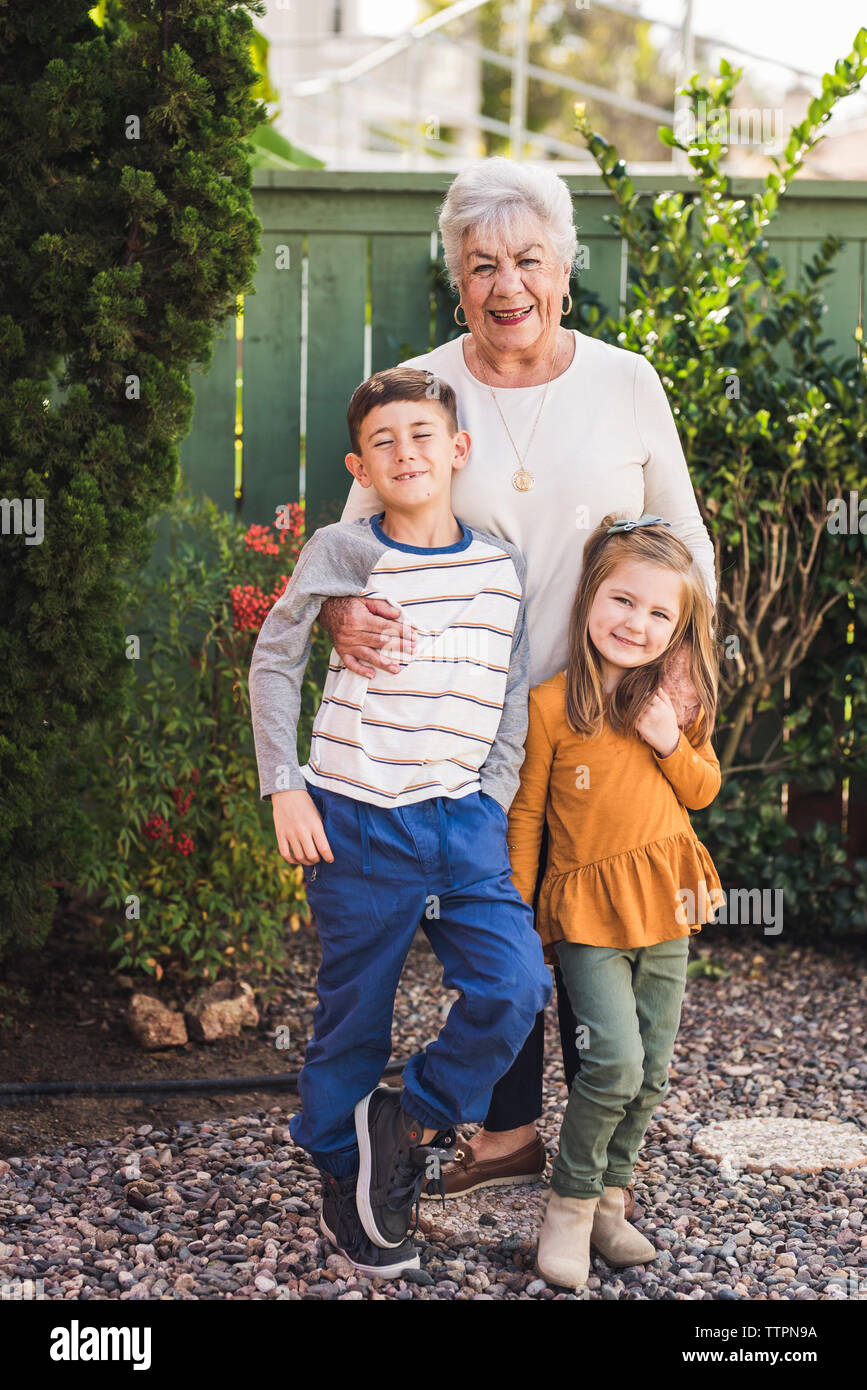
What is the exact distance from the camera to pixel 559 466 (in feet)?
7.04

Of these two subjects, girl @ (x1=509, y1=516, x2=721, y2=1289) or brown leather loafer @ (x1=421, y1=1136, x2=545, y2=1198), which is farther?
brown leather loafer @ (x1=421, y1=1136, x2=545, y2=1198)

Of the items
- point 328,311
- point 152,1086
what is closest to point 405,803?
point 152,1086

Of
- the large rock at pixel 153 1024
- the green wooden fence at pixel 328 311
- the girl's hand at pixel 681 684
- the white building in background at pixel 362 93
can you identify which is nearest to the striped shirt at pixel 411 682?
the girl's hand at pixel 681 684

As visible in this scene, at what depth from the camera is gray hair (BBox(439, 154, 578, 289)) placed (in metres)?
2.07

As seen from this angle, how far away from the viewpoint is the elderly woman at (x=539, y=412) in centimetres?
208

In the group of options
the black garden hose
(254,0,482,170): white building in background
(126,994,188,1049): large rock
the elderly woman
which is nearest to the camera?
the elderly woman

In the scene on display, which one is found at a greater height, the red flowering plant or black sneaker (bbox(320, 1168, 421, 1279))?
the red flowering plant

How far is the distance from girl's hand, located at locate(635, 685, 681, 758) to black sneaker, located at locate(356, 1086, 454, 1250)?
29.3 inches

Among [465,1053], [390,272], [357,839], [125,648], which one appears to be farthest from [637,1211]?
[390,272]

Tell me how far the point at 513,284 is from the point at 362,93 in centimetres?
1330

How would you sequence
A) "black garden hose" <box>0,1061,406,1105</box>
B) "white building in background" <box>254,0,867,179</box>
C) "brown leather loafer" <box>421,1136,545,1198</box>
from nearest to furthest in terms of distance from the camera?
"brown leather loafer" <box>421,1136,545,1198</box> → "black garden hose" <box>0,1061,406,1105</box> → "white building in background" <box>254,0,867,179</box>

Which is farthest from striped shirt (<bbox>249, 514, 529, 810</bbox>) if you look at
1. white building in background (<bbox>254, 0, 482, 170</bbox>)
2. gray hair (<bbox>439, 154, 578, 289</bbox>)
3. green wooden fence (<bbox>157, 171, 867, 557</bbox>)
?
white building in background (<bbox>254, 0, 482, 170</bbox>)

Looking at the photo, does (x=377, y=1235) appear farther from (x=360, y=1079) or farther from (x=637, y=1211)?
(x=637, y=1211)

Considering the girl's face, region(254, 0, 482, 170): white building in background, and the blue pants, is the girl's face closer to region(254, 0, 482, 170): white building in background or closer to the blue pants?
the blue pants
